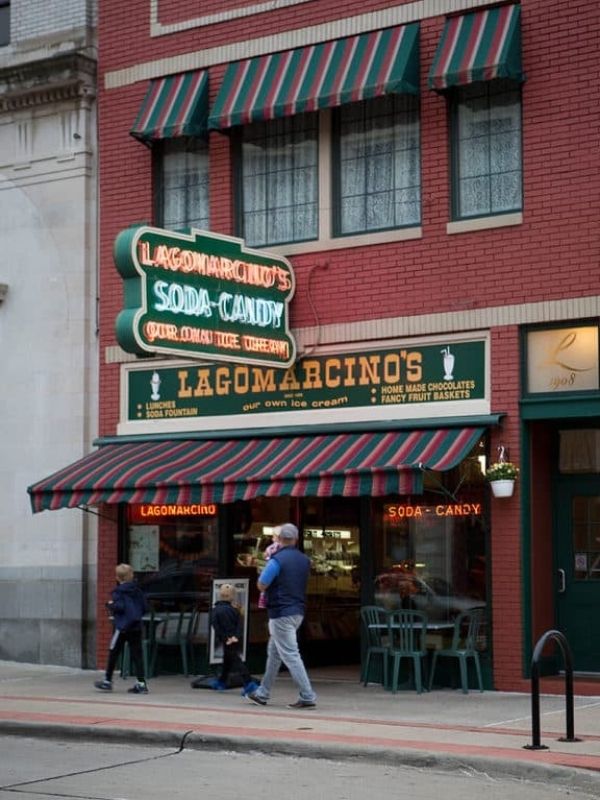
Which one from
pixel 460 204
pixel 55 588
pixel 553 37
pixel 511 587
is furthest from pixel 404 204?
pixel 55 588

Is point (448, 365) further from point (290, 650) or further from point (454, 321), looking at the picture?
point (290, 650)

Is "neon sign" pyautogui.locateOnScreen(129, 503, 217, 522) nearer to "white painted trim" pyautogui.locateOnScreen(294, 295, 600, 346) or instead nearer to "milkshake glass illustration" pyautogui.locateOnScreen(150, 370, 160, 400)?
"milkshake glass illustration" pyautogui.locateOnScreen(150, 370, 160, 400)

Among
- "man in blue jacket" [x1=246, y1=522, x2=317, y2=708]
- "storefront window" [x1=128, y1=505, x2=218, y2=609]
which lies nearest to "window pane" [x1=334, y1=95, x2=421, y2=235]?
"storefront window" [x1=128, y1=505, x2=218, y2=609]

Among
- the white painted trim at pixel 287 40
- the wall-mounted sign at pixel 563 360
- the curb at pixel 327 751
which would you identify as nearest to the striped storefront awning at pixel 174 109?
the white painted trim at pixel 287 40

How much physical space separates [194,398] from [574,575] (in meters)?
5.23

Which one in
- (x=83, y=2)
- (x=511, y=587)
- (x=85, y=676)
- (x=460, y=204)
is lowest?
(x=85, y=676)

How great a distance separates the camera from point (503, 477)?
52.3ft

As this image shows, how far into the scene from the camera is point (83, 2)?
1998cm

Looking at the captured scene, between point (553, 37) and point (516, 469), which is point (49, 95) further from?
point (516, 469)

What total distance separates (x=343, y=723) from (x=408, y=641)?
2818 millimetres

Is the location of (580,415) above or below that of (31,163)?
below

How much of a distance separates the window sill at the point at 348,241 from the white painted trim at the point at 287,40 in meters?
2.42

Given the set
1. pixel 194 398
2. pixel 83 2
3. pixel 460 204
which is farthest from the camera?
pixel 83 2

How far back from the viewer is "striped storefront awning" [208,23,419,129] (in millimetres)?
16891
